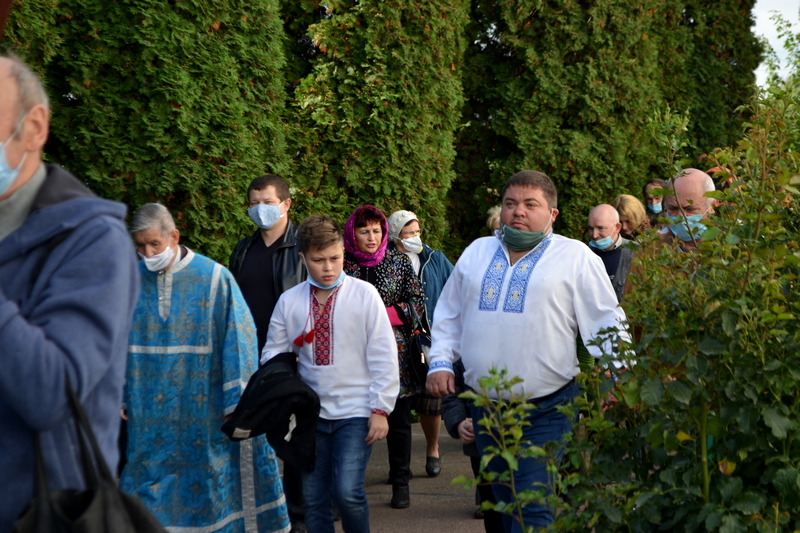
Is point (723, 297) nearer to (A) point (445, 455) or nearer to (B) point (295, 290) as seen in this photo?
(B) point (295, 290)

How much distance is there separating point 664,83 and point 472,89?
4.52m

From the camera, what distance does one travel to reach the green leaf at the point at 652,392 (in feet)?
8.64

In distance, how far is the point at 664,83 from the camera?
1526cm

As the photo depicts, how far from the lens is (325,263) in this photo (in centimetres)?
481

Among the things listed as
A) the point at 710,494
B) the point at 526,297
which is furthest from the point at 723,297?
the point at 526,297

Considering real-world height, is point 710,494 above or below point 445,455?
above

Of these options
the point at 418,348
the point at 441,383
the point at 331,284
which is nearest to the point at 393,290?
the point at 418,348

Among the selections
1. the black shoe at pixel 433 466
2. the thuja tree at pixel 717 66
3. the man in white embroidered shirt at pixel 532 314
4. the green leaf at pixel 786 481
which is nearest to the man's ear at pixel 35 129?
the green leaf at pixel 786 481

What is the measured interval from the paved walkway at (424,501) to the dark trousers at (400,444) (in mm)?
246

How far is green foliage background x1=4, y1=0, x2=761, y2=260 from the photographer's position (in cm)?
734

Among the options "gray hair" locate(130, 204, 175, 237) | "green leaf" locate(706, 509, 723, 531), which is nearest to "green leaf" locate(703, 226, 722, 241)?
"green leaf" locate(706, 509, 723, 531)

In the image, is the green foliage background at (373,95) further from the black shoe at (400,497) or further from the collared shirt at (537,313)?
the collared shirt at (537,313)

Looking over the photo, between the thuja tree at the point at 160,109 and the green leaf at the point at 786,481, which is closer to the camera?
the green leaf at the point at 786,481

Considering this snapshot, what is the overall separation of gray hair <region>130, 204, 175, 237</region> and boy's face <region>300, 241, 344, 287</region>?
0.84 m
